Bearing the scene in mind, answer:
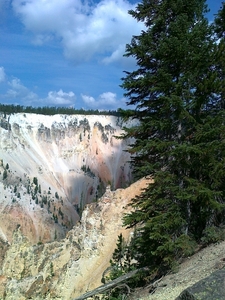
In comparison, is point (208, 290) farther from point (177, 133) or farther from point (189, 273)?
point (177, 133)

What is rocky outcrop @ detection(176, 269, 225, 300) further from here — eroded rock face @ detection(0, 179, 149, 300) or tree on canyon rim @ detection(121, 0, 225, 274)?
eroded rock face @ detection(0, 179, 149, 300)

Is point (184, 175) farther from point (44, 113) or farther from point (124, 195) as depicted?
point (44, 113)

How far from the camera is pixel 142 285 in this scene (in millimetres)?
12047

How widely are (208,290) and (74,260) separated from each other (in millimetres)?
30830

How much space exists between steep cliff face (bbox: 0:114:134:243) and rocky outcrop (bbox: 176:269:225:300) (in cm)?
8904

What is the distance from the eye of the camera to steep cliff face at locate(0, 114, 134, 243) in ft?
319

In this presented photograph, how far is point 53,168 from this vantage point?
4988 inches

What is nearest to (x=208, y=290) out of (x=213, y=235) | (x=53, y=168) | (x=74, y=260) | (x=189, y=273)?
(x=189, y=273)

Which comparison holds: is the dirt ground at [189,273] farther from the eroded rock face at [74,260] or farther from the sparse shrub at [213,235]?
the eroded rock face at [74,260]

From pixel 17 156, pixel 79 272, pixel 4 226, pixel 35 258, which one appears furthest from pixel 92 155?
pixel 79 272

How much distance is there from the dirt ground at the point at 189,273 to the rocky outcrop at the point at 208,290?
85.2 inches

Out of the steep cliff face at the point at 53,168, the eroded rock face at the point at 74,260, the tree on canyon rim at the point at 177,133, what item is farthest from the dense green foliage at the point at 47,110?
the tree on canyon rim at the point at 177,133

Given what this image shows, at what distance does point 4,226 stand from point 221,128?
87216 mm

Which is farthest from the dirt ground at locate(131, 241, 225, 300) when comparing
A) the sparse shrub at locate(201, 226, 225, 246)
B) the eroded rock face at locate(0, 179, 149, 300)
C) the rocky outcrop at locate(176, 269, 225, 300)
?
the eroded rock face at locate(0, 179, 149, 300)
